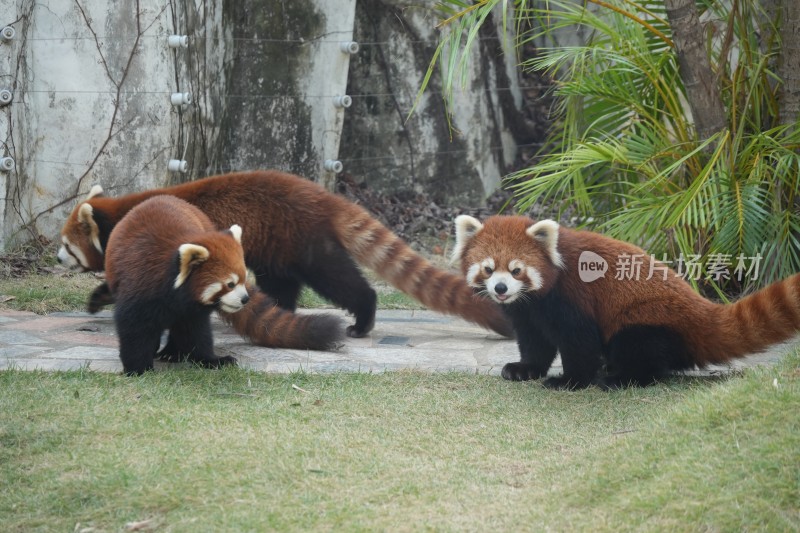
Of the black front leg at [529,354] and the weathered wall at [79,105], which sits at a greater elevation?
the weathered wall at [79,105]

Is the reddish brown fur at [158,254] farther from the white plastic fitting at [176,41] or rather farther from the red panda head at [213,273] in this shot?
the white plastic fitting at [176,41]

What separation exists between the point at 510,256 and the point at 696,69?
260cm

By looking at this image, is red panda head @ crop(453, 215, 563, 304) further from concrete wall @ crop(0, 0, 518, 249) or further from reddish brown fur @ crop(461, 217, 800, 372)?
concrete wall @ crop(0, 0, 518, 249)

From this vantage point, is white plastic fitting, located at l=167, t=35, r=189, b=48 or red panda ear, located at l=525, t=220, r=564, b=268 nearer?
red panda ear, located at l=525, t=220, r=564, b=268

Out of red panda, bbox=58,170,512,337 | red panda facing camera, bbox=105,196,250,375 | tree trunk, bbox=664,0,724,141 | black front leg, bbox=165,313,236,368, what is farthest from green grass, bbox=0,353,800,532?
tree trunk, bbox=664,0,724,141

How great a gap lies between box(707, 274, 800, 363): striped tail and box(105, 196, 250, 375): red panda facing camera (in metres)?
2.55

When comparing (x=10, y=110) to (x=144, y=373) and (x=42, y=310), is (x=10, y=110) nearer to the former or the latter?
(x=42, y=310)

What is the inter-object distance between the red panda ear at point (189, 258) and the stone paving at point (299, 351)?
2.38 feet

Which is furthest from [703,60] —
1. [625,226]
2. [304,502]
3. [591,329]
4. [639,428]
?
[304,502]

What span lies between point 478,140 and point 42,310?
5.70 m

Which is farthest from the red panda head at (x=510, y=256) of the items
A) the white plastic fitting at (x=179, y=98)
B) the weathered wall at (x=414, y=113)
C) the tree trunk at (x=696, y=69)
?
the weathered wall at (x=414, y=113)

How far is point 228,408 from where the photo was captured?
179 inches

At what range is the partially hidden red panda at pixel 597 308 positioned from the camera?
4.89 m

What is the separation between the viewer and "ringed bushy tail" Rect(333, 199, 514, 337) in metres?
6.13
